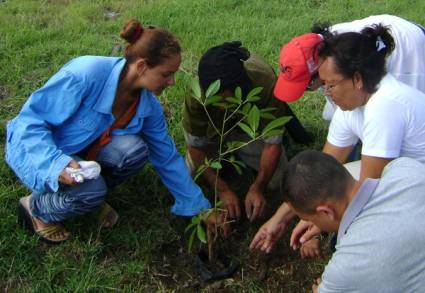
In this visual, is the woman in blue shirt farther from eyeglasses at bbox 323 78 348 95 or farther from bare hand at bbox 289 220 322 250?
eyeglasses at bbox 323 78 348 95

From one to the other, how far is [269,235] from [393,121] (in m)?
0.70

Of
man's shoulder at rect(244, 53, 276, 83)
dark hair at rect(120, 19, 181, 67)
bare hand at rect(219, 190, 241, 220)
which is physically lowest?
bare hand at rect(219, 190, 241, 220)

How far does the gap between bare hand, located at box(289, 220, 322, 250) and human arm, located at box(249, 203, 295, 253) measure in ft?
0.34

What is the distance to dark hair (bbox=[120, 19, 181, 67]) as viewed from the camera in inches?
86.0

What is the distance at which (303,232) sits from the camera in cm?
228

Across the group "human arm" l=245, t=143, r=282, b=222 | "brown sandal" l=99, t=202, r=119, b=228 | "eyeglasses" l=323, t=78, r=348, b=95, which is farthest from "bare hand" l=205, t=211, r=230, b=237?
"eyeglasses" l=323, t=78, r=348, b=95

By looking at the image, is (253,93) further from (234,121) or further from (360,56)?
(234,121)

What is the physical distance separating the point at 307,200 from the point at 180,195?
0.98 metres

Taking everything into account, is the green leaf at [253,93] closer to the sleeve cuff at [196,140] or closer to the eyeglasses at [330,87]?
the eyeglasses at [330,87]

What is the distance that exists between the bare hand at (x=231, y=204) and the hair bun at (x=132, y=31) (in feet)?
2.89

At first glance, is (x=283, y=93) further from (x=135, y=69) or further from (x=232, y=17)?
(x=232, y=17)

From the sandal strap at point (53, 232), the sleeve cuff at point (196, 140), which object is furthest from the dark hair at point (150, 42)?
the sandal strap at point (53, 232)

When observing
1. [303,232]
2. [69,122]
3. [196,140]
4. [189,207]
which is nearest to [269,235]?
[303,232]

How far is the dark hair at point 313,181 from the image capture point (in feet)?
5.35
